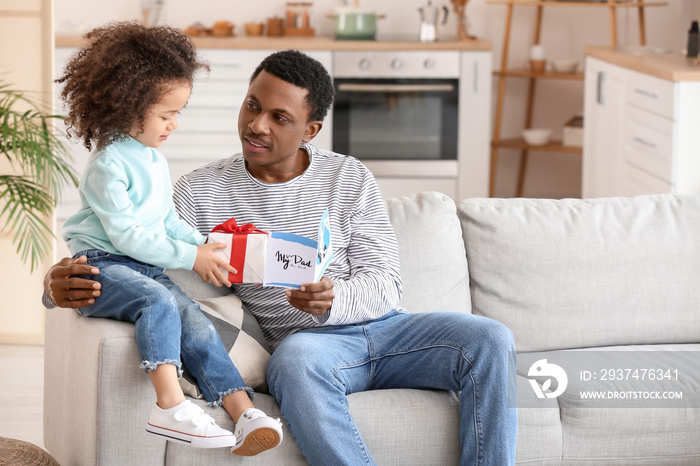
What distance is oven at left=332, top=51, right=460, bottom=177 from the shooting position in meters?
4.86

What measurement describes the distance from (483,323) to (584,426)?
36 cm

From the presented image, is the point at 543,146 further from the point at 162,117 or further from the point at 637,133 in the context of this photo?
the point at 162,117

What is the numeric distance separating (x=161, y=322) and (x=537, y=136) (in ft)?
13.1

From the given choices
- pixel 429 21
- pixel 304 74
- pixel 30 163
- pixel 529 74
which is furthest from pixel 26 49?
pixel 529 74

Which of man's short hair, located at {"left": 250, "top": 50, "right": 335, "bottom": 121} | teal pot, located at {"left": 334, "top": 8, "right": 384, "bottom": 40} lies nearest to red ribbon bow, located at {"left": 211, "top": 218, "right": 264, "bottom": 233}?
man's short hair, located at {"left": 250, "top": 50, "right": 335, "bottom": 121}

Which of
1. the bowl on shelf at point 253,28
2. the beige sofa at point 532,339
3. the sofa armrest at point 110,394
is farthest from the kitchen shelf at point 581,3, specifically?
the sofa armrest at point 110,394

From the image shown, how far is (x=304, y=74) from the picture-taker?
6.76 ft

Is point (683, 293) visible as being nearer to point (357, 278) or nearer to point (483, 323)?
point (483, 323)

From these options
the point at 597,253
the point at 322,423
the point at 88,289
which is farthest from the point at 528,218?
the point at 88,289

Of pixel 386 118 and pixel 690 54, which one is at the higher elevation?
pixel 690 54

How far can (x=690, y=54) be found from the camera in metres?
4.02

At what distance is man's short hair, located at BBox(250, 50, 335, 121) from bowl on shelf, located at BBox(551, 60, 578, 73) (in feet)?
11.5

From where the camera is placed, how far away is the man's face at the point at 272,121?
2004 mm

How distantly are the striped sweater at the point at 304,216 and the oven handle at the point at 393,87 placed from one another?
2.84m
